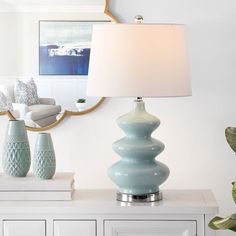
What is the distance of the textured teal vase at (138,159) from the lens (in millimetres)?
2381

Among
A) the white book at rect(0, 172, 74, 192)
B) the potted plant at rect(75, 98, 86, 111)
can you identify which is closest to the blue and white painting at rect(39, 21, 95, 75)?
the potted plant at rect(75, 98, 86, 111)

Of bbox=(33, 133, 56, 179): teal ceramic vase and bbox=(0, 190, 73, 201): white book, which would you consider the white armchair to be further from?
bbox=(0, 190, 73, 201): white book

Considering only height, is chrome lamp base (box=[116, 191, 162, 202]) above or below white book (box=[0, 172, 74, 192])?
below

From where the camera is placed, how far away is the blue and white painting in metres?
2.72

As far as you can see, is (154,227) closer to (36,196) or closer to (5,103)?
(36,196)

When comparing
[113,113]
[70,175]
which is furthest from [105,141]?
[70,175]

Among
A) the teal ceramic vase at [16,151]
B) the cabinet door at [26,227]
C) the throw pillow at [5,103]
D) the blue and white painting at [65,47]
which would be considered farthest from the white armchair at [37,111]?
the cabinet door at [26,227]

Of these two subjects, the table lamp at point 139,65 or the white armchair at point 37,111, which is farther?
the white armchair at point 37,111

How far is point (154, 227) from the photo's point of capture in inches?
92.8

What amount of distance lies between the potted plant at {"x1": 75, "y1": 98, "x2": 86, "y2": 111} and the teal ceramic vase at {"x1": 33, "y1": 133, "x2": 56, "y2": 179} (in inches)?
13.1

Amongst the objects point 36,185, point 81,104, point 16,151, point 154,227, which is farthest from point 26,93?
point 154,227

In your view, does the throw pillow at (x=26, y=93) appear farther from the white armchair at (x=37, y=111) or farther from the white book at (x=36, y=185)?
the white book at (x=36, y=185)

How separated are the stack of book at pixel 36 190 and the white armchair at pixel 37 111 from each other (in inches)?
16.4

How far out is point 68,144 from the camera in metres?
2.82
